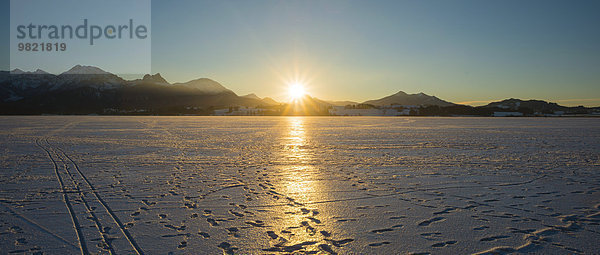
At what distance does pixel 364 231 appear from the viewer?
18.5 ft

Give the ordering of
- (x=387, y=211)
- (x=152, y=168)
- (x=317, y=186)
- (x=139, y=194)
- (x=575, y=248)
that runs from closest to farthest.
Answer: (x=575, y=248) → (x=387, y=211) → (x=139, y=194) → (x=317, y=186) → (x=152, y=168)

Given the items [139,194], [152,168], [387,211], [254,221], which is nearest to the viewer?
[254,221]

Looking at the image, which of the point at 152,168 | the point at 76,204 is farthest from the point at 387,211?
the point at 152,168

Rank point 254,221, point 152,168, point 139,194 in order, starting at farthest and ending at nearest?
point 152,168, point 139,194, point 254,221

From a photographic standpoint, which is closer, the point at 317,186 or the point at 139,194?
the point at 139,194

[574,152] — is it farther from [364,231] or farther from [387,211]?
[364,231]

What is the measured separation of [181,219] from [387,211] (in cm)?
404

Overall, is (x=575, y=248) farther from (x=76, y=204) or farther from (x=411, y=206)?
(x=76, y=204)

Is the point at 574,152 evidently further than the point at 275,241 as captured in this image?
Yes

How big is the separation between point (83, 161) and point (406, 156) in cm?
1354

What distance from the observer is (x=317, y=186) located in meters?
8.93

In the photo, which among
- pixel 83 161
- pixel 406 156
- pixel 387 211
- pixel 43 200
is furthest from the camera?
pixel 406 156

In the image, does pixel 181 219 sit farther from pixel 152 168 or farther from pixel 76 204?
pixel 152 168

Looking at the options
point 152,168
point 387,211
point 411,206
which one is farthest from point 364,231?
point 152,168
